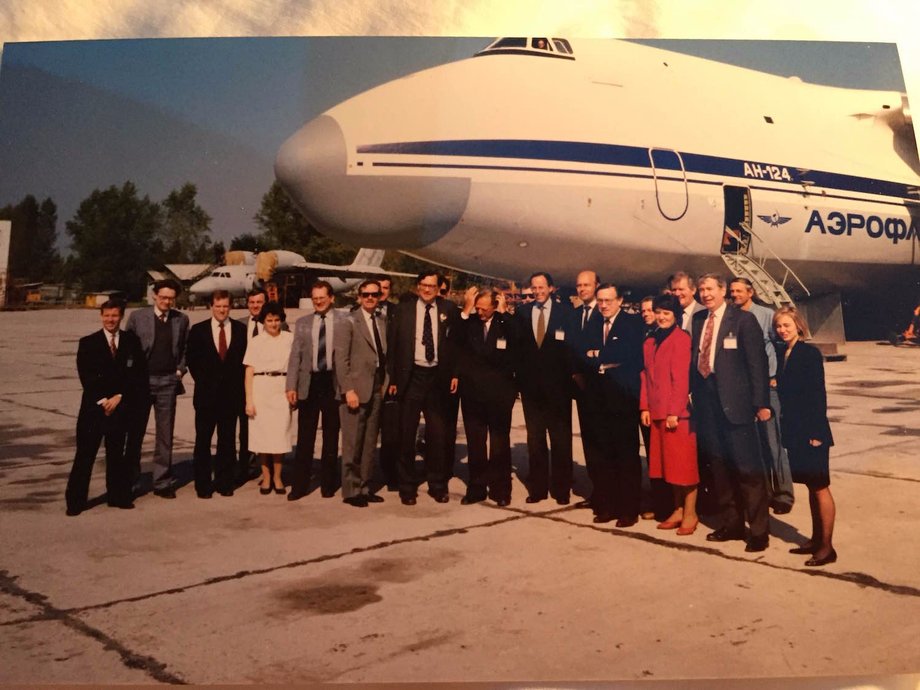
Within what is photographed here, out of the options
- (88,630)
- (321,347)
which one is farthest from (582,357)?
(88,630)

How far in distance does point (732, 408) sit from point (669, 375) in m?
0.40

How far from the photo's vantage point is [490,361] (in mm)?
5043

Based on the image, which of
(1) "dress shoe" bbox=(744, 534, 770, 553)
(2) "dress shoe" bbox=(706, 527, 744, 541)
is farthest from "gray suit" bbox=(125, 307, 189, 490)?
(1) "dress shoe" bbox=(744, 534, 770, 553)

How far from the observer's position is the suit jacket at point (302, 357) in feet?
17.7

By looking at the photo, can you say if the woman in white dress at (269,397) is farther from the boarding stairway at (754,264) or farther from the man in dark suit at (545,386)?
the boarding stairway at (754,264)

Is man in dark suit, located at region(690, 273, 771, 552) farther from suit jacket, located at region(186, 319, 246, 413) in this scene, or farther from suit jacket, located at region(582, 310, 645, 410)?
suit jacket, located at region(186, 319, 246, 413)

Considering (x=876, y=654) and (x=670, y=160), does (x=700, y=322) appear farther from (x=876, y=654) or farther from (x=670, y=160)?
(x=670, y=160)

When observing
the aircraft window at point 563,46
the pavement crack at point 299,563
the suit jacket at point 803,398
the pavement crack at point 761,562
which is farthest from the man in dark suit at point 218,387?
the suit jacket at point 803,398

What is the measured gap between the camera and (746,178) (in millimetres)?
6430

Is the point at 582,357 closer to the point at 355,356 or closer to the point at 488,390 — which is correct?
the point at 488,390

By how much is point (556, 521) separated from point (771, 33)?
2797 mm

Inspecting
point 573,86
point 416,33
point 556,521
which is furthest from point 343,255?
point 573,86

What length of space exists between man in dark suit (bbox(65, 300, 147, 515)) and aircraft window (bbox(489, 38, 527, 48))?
2.48m

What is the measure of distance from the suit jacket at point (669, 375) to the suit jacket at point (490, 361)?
0.84 metres
